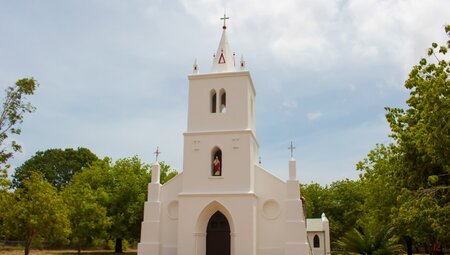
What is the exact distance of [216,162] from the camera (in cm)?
2269

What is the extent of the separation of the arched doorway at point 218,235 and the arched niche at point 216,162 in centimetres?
217

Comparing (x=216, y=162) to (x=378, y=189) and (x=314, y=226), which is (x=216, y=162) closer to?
(x=378, y=189)

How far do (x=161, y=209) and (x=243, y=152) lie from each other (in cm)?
572

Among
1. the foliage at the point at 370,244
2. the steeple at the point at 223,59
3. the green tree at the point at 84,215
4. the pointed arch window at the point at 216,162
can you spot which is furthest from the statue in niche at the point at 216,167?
the green tree at the point at 84,215

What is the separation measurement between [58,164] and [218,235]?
4626 cm

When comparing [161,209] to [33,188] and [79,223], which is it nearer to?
[33,188]

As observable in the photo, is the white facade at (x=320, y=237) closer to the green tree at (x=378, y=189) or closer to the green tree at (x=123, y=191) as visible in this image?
the green tree at (x=378, y=189)

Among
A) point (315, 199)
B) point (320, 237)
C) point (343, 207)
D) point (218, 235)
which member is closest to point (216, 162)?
point (218, 235)

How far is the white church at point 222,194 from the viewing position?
2141 cm

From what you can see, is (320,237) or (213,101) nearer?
(213,101)

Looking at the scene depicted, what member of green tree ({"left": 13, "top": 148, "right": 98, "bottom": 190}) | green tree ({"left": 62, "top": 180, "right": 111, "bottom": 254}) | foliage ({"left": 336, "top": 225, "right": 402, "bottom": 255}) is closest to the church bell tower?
foliage ({"left": 336, "top": 225, "right": 402, "bottom": 255})

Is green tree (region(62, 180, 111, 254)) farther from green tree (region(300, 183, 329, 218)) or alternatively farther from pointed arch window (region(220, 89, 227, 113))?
green tree (region(300, 183, 329, 218))

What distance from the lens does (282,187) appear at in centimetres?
2253

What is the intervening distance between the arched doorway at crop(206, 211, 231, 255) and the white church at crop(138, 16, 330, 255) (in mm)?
51
